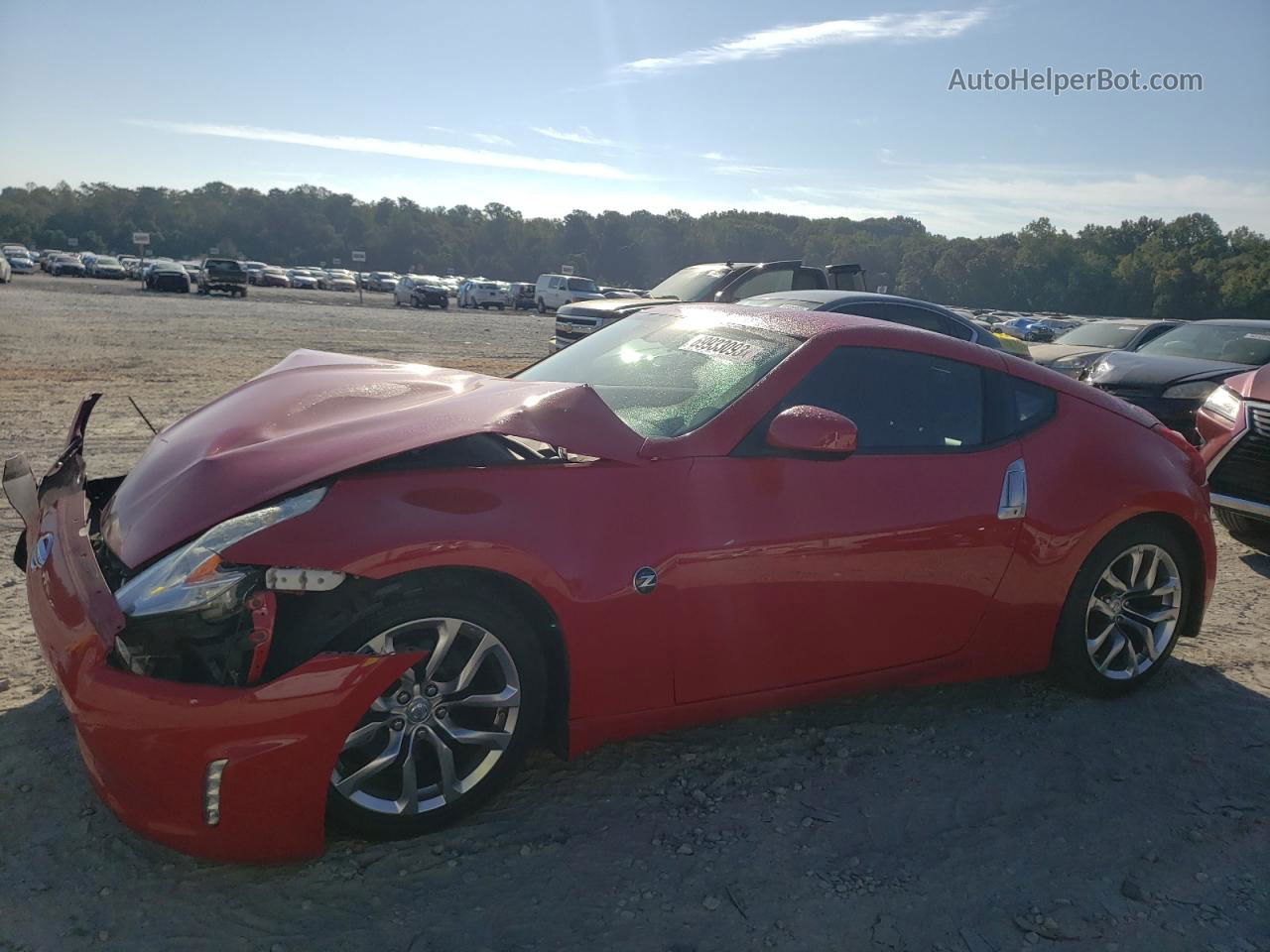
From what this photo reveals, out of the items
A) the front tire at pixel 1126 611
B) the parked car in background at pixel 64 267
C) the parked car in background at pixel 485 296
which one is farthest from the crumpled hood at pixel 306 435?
the parked car in background at pixel 64 267

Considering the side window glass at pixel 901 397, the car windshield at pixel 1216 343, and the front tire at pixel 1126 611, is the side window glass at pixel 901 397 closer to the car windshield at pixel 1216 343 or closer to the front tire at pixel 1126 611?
the front tire at pixel 1126 611

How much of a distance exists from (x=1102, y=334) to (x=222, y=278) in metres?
40.8

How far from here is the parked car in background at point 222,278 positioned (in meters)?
44.3

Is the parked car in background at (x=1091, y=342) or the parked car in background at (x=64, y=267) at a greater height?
the parked car in background at (x=1091, y=342)

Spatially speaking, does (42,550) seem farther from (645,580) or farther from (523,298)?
(523,298)

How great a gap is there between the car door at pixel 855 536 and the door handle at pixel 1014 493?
1 cm

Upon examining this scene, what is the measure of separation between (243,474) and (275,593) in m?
0.41

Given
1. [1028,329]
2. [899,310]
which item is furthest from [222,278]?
[899,310]

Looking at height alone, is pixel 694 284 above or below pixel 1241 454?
above

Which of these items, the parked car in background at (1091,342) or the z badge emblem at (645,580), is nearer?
the z badge emblem at (645,580)

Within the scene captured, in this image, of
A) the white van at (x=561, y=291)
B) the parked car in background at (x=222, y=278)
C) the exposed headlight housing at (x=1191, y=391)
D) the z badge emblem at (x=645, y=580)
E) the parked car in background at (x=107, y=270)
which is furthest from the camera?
the parked car in background at (x=107, y=270)

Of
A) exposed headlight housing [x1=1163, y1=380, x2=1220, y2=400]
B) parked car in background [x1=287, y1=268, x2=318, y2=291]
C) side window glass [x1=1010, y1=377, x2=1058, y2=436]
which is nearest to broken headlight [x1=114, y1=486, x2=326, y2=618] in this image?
side window glass [x1=1010, y1=377, x2=1058, y2=436]

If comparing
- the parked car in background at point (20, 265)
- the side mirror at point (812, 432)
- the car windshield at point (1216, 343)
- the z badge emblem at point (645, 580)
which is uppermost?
the car windshield at point (1216, 343)

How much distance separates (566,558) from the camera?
2.81 metres
